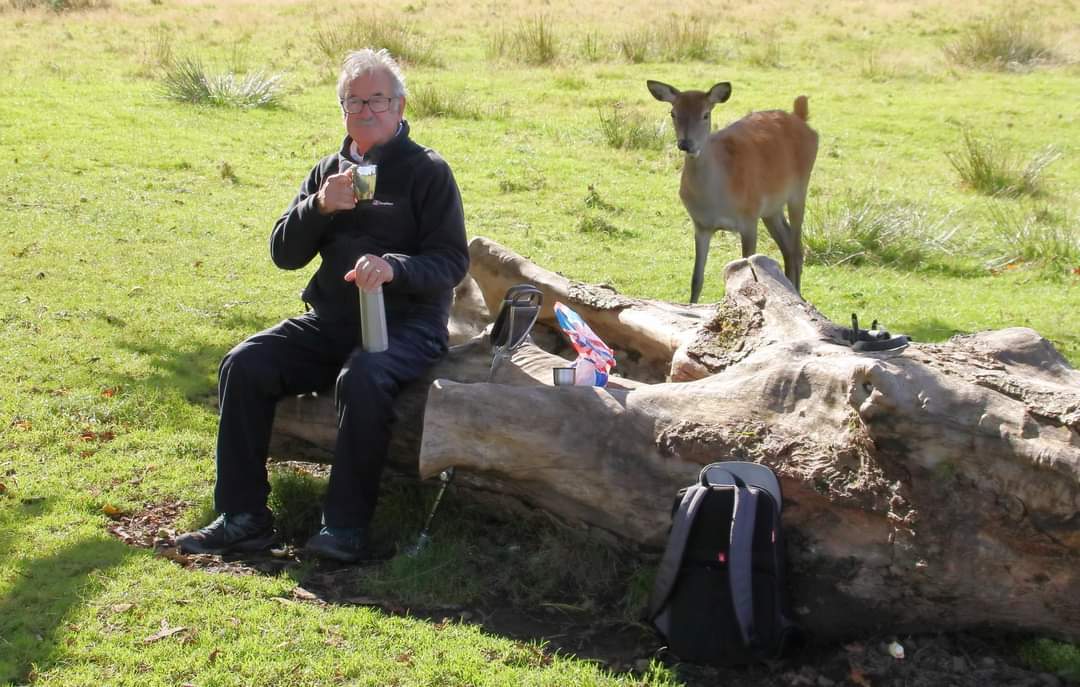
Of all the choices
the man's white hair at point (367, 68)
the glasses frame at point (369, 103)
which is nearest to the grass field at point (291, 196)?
the glasses frame at point (369, 103)

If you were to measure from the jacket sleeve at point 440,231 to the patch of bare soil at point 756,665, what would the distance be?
130 cm

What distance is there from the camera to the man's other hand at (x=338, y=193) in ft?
15.4

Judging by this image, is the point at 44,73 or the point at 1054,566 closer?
the point at 1054,566

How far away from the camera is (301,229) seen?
16.1ft

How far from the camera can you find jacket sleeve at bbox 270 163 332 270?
16.0 feet

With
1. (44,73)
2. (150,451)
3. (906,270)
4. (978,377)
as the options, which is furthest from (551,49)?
(978,377)

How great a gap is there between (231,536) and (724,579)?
6.74 feet

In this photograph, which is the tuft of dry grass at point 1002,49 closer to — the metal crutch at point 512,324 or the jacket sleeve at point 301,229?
the metal crutch at point 512,324

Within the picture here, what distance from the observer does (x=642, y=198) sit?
12.6m

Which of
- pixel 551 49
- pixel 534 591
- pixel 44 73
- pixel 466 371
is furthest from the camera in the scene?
Result: pixel 551 49

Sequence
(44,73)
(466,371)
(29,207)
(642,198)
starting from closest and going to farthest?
(466,371) < (29,207) < (642,198) < (44,73)

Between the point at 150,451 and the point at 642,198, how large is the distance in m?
7.84

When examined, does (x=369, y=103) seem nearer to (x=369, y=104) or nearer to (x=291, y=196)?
(x=369, y=104)

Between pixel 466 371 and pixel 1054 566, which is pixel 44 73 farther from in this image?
pixel 1054 566
